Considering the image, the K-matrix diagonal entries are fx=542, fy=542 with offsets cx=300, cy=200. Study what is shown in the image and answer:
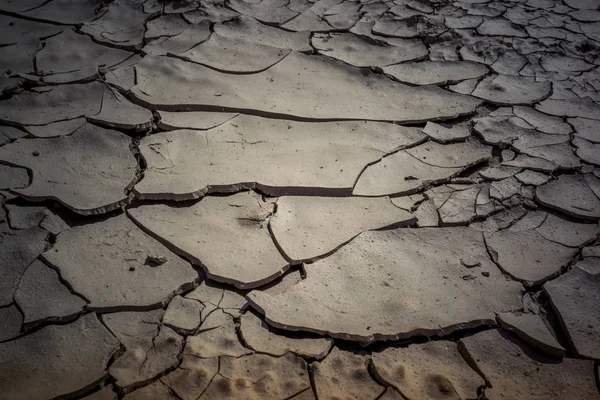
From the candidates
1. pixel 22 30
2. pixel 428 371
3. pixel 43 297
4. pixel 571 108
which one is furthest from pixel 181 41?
pixel 428 371

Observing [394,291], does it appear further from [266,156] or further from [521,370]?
[266,156]

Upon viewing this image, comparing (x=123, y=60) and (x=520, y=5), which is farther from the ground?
(x=520, y=5)

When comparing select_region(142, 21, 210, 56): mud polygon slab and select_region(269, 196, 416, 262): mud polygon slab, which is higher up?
select_region(142, 21, 210, 56): mud polygon slab

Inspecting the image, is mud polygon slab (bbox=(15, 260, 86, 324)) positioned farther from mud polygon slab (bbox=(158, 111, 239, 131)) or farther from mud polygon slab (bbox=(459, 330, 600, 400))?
mud polygon slab (bbox=(459, 330, 600, 400))

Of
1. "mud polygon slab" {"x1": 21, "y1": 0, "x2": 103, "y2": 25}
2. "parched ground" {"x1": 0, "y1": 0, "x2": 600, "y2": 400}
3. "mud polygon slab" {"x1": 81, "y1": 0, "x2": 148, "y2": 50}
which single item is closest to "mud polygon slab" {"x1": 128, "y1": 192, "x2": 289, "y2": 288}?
"parched ground" {"x1": 0, "y1": 0, "x2": 600, "y2": 400}

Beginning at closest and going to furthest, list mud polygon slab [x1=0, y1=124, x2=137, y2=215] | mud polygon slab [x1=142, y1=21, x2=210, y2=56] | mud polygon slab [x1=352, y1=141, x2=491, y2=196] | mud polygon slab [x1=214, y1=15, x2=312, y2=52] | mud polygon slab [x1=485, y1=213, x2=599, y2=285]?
mud polygon slab [x1=485, y1=213, x2=599, y2=285] → mud polygon slab [x1=0, y1=124, x2=137, y2=215] → mud polygon slab [x1=352, y1=141, x2=491, y2=196] → mud polygon slab [x1=142, y1=21, x2=210, y2=56] → mud polygon slab [x1=214, y1=15, x2=312, y2=52]

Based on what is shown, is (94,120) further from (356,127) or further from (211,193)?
(356,127)

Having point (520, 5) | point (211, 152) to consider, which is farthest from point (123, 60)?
point (520, 5)

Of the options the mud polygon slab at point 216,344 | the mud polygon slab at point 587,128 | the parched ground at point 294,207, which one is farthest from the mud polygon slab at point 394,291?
the mud polygon slab at point 587,128
